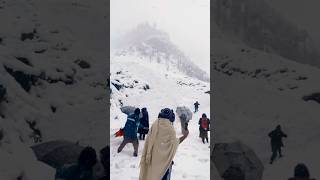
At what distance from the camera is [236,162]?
5.29 meters

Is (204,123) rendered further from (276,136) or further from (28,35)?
(28,35)

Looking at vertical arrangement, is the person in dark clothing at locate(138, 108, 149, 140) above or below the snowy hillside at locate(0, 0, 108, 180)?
below

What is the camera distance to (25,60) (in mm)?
4930

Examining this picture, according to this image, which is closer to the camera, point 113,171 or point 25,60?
point 25,60

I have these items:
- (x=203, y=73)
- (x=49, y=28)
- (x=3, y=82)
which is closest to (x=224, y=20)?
(x=203, y=73)

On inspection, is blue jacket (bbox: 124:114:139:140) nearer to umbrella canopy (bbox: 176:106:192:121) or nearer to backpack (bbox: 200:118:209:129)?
backpack (bbox: 200:118:209:129)

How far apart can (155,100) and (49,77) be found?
10.2ft

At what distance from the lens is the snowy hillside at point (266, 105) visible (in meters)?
5.11

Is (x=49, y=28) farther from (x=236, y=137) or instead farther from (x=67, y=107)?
(x=236, y=137)

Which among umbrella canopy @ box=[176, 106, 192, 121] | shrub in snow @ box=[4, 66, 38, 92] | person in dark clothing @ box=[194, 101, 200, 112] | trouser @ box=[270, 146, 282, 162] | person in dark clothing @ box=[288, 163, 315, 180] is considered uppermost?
shrub in snow @ box=[4, 66, 38, 92]

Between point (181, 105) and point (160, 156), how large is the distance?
4.18m

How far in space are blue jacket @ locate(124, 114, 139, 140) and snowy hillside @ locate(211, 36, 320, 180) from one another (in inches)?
45.3

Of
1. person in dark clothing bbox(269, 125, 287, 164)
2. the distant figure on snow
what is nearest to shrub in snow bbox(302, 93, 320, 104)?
person in dark clothing bbox(269, 125, 287, 164)

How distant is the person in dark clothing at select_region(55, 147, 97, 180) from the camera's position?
4.84 m
